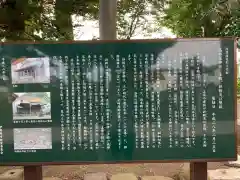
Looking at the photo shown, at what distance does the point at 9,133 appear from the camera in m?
3.75

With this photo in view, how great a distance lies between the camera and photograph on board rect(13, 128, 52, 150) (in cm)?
372

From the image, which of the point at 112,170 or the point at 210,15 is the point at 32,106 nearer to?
the point at 112,170

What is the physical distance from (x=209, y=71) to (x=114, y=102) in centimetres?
97

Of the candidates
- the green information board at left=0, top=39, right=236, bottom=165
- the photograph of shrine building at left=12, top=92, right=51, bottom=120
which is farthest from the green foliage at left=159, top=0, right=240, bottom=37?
the photograph of shrine building at left=12, top=92, right=51, bottom=120

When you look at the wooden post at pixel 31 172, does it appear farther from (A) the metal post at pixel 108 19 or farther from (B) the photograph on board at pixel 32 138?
(A) the metal post at pixel 108 19

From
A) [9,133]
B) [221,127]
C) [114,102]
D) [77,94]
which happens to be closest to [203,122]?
[221,127]

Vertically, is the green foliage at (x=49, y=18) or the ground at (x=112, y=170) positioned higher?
the green foliage at (x=49, y=18)

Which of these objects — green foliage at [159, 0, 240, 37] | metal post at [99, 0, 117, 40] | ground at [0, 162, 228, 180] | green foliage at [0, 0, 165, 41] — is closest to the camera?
ground at [0, 162, 228, 180]

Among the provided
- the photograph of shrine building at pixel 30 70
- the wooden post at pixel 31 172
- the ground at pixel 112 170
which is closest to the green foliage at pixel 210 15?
the ground at pixel 112 170

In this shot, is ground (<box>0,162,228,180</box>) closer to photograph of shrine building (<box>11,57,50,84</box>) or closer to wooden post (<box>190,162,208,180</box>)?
wooden post (<box>190,162,208,180</box>)

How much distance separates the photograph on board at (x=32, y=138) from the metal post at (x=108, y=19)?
8.03ft

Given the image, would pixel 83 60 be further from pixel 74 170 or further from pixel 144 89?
pixel 74 170

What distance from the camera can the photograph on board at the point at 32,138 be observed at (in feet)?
12.2

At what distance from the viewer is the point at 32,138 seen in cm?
374
